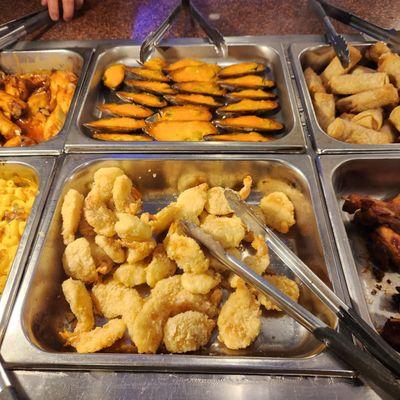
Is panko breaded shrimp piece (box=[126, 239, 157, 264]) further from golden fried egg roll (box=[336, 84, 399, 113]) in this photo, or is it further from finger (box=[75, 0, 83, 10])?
finger (box=[75, 0, 83, 10])

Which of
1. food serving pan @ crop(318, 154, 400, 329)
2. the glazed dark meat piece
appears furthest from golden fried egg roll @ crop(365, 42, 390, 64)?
the glazed dark meat piece

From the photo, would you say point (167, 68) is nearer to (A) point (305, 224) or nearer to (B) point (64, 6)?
(B) point (64, 6)

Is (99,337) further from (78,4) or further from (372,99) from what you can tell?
(78,4)

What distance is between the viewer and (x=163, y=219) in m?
1.94

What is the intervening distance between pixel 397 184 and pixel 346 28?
4.42 feet

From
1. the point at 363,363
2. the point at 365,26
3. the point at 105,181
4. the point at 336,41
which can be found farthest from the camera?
the point at 365,26

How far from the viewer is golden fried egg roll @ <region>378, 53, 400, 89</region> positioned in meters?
2.51

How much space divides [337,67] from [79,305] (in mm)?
2135

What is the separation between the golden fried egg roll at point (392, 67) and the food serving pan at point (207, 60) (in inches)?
24.3

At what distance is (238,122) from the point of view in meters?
2.35

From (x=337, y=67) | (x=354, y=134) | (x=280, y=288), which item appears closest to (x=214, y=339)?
(x=280, y=288)

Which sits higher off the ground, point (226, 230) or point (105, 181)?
point (105, 181)

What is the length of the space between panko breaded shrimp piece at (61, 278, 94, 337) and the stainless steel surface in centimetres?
27

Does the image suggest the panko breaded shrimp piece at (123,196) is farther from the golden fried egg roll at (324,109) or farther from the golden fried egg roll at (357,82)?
the golden fried egg roll at (357,82)
